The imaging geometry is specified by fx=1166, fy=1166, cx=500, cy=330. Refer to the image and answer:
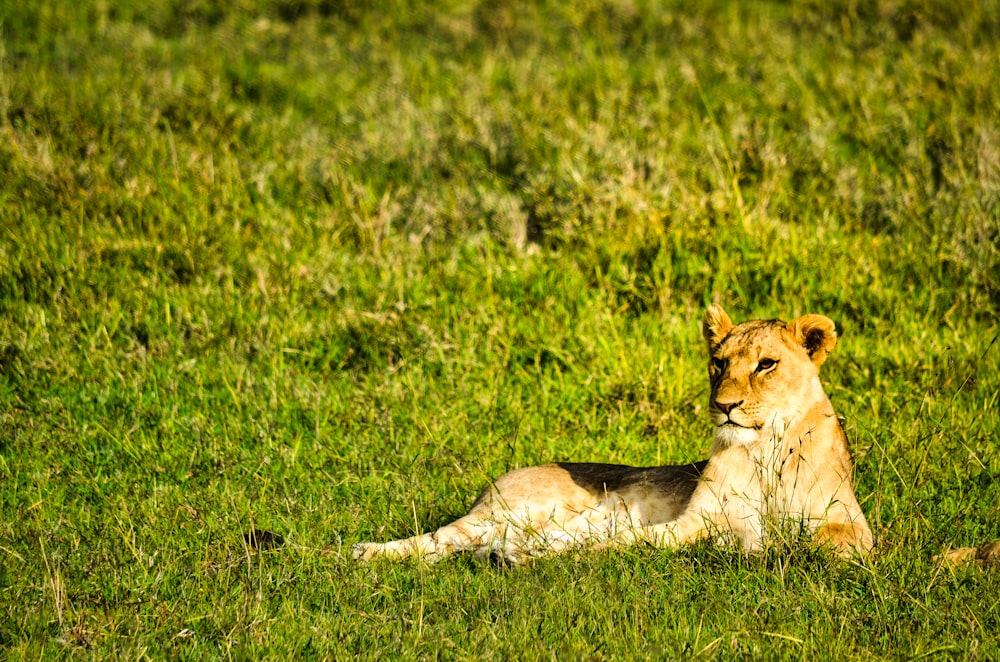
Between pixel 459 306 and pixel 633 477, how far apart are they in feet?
8.27

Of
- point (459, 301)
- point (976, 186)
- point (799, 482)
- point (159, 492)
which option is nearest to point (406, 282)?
point (459, 301)

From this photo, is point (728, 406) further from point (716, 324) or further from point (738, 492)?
point (716, 324)

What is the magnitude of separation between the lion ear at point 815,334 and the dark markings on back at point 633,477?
73 centimetres

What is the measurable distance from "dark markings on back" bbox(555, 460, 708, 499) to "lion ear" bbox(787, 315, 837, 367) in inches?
28.8

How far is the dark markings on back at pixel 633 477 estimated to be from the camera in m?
5.27

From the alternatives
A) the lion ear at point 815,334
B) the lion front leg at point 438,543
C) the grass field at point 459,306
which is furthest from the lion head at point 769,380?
the lion front leg at point 438,543

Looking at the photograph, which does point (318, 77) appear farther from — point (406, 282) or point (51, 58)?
point (406, 282)

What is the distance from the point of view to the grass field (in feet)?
14.1

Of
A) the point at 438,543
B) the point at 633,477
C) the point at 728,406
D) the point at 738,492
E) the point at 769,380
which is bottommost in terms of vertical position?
the point at 438,543

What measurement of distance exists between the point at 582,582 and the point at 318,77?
26.2ft

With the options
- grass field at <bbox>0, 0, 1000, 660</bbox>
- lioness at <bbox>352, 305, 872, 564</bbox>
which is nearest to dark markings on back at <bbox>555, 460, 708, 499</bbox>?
lioness at <bbox>352, 305, 872, 564</bbox>

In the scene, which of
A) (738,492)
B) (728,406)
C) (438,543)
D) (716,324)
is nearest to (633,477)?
(738,492)

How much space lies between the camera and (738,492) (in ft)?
16.4

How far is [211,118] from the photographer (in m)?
9.90
